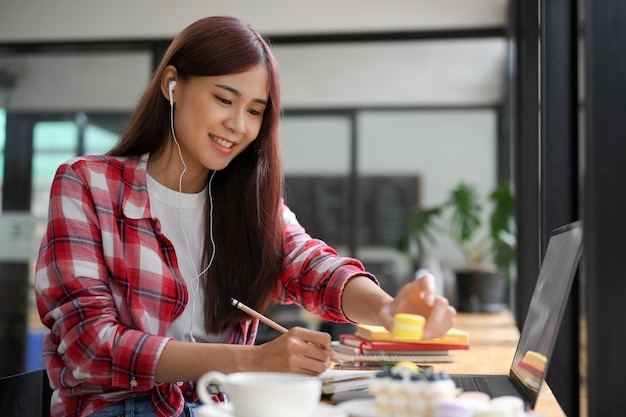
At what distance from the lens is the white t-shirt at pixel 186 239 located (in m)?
1.60

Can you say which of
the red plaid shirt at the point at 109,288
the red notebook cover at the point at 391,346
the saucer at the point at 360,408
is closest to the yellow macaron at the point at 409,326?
the saucer at the point at 360,408

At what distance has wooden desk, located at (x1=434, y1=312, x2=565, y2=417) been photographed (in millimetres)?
1204

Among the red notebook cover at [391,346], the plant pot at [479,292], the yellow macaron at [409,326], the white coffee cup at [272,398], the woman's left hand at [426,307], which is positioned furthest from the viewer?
the plant pot at [479,292]

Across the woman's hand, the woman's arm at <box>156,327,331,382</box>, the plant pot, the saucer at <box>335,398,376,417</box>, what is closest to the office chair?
the woman's arm at <box>156,327,331,382</box>

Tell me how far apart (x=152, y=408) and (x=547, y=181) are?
1024 mm

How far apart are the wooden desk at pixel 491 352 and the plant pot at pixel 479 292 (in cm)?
18

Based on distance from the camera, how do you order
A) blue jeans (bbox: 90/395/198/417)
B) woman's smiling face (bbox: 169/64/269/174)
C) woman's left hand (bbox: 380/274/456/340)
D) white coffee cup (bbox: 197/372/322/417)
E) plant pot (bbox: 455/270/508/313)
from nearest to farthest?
white coffee cup (bbox: 197/372/322/417) < woman's left hand (bbox: 380/274/456/340) < blue jeans (bbox: 90/395/198/417) < woman's smiling face (bbox: 169/64/269/174) < plant pot (bbox: 455/270/508/313)

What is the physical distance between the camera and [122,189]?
1560 millimetres

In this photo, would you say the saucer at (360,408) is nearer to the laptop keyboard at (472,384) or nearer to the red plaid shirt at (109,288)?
the laptop keyboard at (472,384)

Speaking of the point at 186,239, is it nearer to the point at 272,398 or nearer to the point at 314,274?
the point at 314,274

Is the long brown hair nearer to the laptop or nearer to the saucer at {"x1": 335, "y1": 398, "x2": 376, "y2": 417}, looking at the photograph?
the laptop

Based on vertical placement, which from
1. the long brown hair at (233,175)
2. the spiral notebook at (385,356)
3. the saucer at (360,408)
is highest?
the long brown hair at (233,175)

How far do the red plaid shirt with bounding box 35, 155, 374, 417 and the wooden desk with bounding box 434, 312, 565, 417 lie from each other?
30cm

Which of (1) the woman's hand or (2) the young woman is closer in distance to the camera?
(1) the woman's hand
